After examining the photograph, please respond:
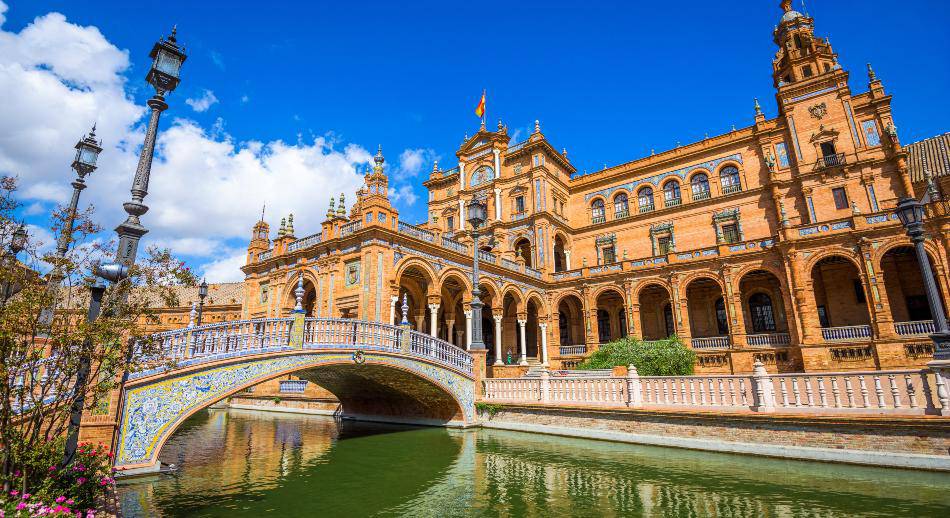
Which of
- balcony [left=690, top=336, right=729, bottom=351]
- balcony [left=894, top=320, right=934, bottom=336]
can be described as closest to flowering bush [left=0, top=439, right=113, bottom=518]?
balcony [left=690, top=336, right=729, bottom=351]

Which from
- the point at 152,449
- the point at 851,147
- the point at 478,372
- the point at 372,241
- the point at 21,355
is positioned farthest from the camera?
the point at 851,147

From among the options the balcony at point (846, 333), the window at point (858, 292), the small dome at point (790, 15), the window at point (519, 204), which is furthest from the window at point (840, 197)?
the window at point (519, 204)

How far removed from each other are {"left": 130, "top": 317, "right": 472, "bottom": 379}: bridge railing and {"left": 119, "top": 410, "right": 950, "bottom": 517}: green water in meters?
2.30

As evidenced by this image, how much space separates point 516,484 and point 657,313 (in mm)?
24619

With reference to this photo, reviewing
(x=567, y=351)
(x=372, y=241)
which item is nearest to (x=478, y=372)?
(x=372, y=241)

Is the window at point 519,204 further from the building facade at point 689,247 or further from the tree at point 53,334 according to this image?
the tree at point 53,334

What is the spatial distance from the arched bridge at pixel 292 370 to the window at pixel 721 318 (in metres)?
19.7

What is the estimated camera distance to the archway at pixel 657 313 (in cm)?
2962

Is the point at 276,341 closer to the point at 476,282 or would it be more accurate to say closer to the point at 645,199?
the point at 476,282

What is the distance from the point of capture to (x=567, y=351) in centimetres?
3036

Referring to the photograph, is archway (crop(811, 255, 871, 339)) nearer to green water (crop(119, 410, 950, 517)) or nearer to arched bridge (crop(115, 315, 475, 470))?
green water (crop(119, 410, 950, 517))

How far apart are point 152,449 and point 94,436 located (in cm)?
101

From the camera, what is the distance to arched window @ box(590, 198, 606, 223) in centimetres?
3456

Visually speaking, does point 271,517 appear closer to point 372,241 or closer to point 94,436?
point 94,436
